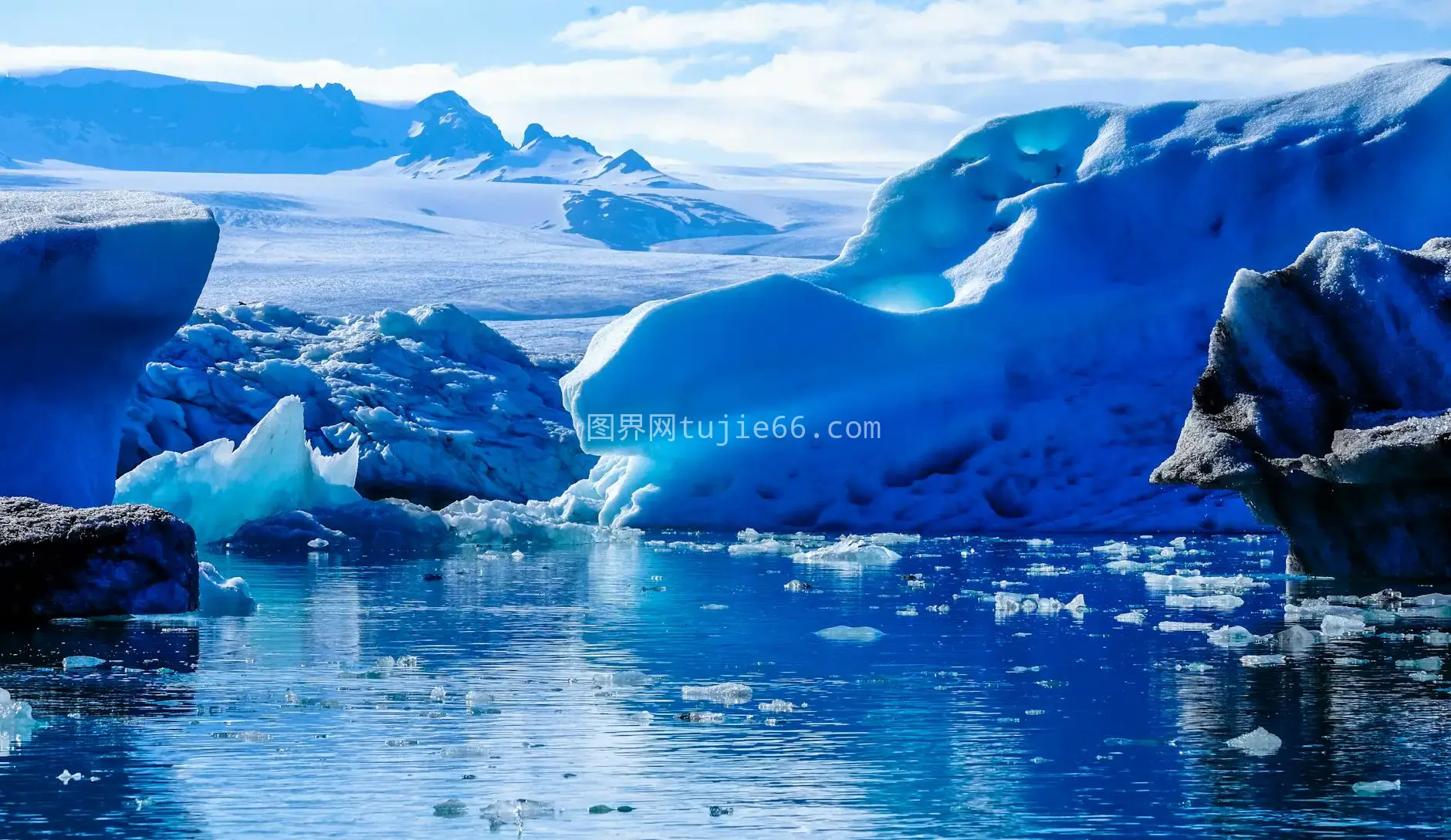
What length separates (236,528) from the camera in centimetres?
1555

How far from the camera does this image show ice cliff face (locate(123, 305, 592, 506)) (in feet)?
65.2

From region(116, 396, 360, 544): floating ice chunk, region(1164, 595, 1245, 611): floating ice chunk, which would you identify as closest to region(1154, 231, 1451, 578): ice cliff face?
region(1164, 595, 1245, 611): floating ice chunk

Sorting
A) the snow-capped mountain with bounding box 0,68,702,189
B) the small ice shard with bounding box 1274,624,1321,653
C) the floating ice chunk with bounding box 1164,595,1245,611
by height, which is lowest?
the small ice shard with bounding box 1274,624,1321,653

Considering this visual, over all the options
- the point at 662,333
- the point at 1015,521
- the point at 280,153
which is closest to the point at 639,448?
the point at 662,333

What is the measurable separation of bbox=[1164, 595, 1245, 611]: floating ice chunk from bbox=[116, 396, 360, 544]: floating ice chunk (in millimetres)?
8168

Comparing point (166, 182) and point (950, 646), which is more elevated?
point (166, 182)

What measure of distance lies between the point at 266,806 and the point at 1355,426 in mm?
7206

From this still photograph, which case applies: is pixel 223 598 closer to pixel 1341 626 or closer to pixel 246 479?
pixel 1341 626

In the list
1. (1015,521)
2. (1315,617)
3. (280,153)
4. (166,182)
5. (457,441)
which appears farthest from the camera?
(280,153)

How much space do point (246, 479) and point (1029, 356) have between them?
6.86 meters

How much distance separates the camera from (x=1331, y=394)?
32.2ft

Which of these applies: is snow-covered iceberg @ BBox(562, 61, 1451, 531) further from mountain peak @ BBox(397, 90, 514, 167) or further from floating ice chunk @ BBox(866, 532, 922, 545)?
mountain peak @ BBox(397, 90, 514, 167)

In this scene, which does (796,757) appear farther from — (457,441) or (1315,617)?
(457,441)

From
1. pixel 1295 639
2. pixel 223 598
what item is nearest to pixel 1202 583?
pixel 1295 639
